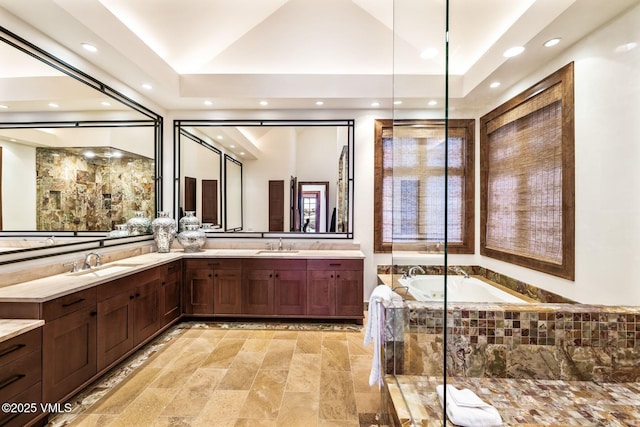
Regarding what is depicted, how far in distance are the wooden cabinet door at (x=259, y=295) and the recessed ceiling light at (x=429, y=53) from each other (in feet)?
8.93

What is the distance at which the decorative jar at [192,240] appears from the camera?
3629 millimetres

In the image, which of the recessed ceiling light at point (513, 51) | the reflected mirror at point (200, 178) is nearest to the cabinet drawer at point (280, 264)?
the reflected mirror at point (200, 178)

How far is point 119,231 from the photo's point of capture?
317cm

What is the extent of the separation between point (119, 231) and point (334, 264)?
253cm

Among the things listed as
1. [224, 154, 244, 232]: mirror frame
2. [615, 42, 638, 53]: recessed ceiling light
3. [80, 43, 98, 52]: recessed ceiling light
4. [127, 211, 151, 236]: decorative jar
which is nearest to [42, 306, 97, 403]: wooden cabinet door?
[127, 211, 151, 236]: decorative jar

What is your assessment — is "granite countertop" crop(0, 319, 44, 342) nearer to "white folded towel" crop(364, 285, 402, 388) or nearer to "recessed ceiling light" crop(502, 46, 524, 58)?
"white folded towel" crop(364, 285, 402, 388)

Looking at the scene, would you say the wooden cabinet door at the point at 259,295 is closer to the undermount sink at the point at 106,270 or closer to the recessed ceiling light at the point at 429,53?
the undermount sink at the point at 106,270

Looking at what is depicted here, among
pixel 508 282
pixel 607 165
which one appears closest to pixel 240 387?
pixel 508 282

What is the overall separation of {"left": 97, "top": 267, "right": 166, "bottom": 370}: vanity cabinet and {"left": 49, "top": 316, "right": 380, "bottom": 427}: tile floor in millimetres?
201

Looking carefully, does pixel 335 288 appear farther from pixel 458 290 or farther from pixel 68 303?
pixel 68 303

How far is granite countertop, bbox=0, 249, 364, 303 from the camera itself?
181cm

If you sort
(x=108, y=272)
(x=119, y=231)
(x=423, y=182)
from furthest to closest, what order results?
(x=119, y=231) < (x=108, y=272) < (x=423, y=182)

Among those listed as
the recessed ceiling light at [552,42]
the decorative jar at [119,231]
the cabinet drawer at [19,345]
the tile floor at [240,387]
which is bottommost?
the tile floor at [240,387]

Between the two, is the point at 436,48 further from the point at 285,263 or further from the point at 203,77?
the point at 203,77
